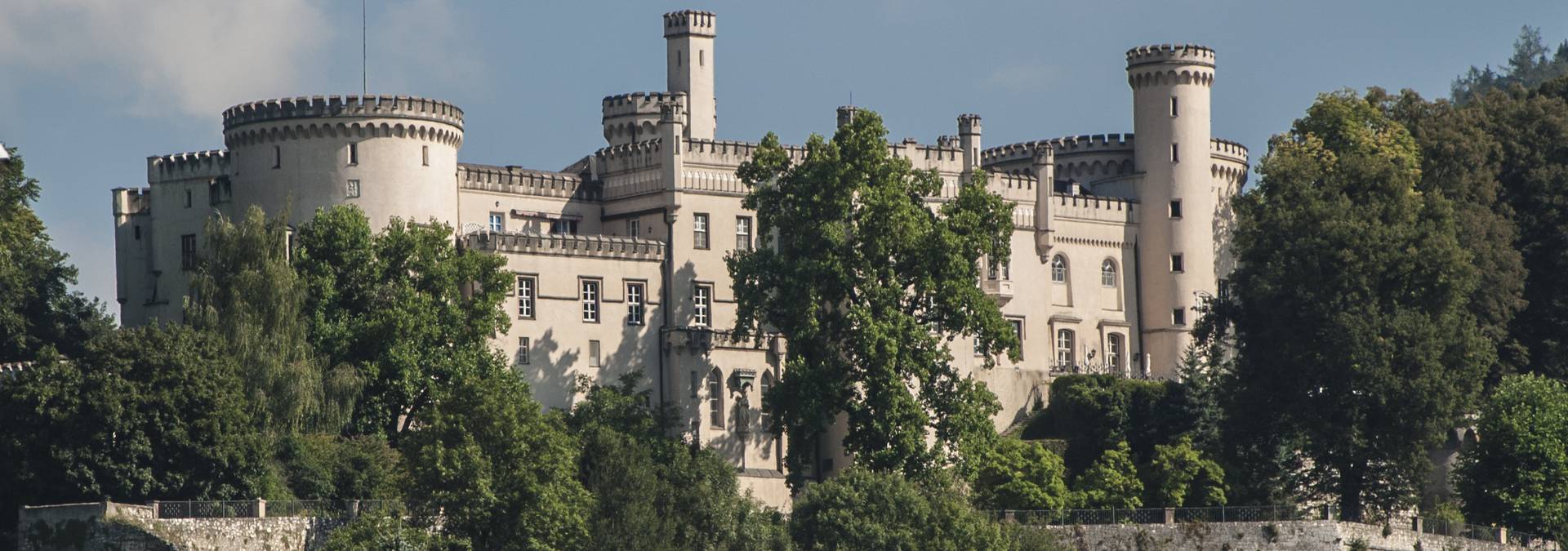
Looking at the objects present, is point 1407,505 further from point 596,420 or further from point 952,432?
point 596,420

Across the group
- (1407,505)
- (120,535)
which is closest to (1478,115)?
(1407,505)

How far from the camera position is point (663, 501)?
7688 centimetres

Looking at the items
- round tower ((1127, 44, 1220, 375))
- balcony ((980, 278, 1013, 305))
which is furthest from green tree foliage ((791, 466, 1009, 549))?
round tower ((1127, 44, 1220, 375))

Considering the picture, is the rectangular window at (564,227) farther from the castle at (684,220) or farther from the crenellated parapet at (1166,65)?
the crenellated parapet at (1166,65)

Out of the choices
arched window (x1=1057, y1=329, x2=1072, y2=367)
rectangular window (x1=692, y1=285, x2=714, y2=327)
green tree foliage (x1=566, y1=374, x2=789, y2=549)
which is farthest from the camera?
arched window (x1=1057, y1=329, x2=1072, y2=367)

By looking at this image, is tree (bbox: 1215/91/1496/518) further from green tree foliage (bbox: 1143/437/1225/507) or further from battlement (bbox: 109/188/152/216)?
battlement (bbox: 109/188/152/216)

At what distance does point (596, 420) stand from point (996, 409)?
36.7 feet

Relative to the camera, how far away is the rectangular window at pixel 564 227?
9438cm

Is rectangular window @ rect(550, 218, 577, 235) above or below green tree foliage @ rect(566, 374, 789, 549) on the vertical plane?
above

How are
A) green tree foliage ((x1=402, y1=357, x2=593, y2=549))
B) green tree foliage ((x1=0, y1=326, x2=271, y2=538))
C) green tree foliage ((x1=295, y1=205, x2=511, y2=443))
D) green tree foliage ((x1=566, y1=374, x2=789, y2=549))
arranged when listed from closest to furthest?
green tree foliage ((x1=402, y1=357, x2=593, y2=549)) → green tree foliage ((x1=0, y1=326, x2=271, y2=538)) → green tree foliage ((x1=566, y1=374, x2=789, y2=549)) → green tree foliage ((x1=295, y1=205, x2=511, y2=443))

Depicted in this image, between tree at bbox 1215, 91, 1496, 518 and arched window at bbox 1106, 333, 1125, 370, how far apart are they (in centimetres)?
1186

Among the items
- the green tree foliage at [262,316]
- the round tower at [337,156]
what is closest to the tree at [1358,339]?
the round tower at [337,156]

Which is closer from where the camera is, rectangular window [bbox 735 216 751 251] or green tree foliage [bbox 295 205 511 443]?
green tree foliage [bbox 295 205 511 443]

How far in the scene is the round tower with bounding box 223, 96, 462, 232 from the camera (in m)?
87.2
